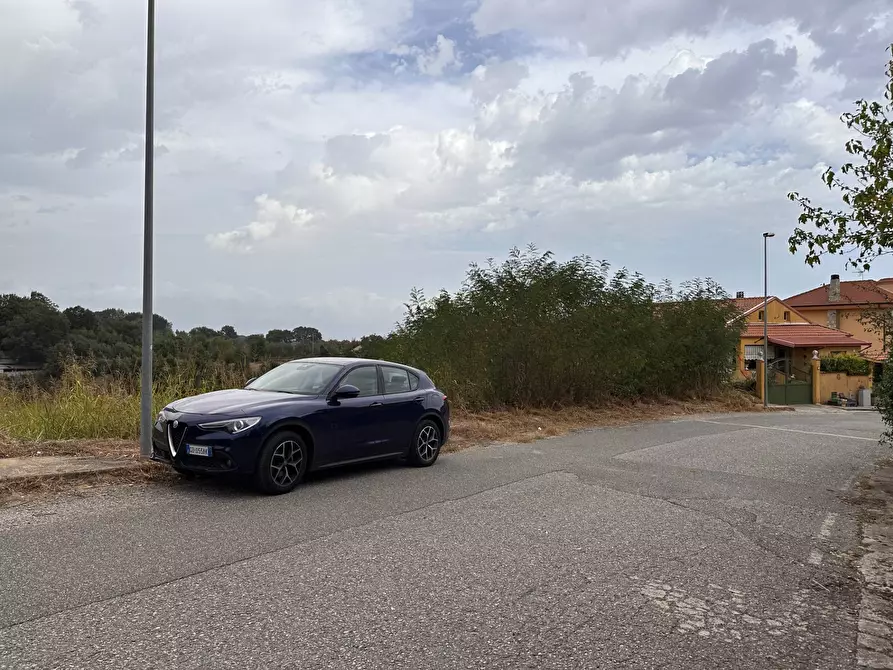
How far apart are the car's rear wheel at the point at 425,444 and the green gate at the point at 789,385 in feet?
109

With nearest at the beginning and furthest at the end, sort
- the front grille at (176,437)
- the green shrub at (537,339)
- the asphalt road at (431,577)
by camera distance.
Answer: the asphalt road at (431,577)
the front grille at (176,437)
the green shrub at (537,339)

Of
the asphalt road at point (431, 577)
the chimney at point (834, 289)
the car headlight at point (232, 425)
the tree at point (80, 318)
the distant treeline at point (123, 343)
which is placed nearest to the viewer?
the asphalt road at point (431, 577)

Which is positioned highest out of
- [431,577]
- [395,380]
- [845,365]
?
[395,380]

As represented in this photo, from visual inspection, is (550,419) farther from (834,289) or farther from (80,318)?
(834,289)

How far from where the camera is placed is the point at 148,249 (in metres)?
9.43

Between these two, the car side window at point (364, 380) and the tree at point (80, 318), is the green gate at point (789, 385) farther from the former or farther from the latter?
the car side window at point (364, 380)

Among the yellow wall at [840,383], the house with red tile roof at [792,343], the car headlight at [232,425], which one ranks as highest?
the house with red tile roof at [792,343]

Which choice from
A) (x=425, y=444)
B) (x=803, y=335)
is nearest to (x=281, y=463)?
(x=425, y=444)

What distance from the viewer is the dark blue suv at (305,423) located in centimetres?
769

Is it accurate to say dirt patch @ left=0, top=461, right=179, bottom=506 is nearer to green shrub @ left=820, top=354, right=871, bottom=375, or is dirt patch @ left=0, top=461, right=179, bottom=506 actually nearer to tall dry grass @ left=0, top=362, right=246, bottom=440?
tall dry grass @ left=0, top=362, right=246, bottom=440

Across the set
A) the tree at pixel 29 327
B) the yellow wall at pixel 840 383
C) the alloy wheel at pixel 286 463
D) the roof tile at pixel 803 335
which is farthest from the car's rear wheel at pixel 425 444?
the roof tile at pixel 803 335

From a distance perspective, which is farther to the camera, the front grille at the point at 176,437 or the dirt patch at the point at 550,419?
the dirt patch at the point at 550,419

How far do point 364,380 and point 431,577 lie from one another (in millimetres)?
4465

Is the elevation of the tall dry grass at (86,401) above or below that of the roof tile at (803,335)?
below
